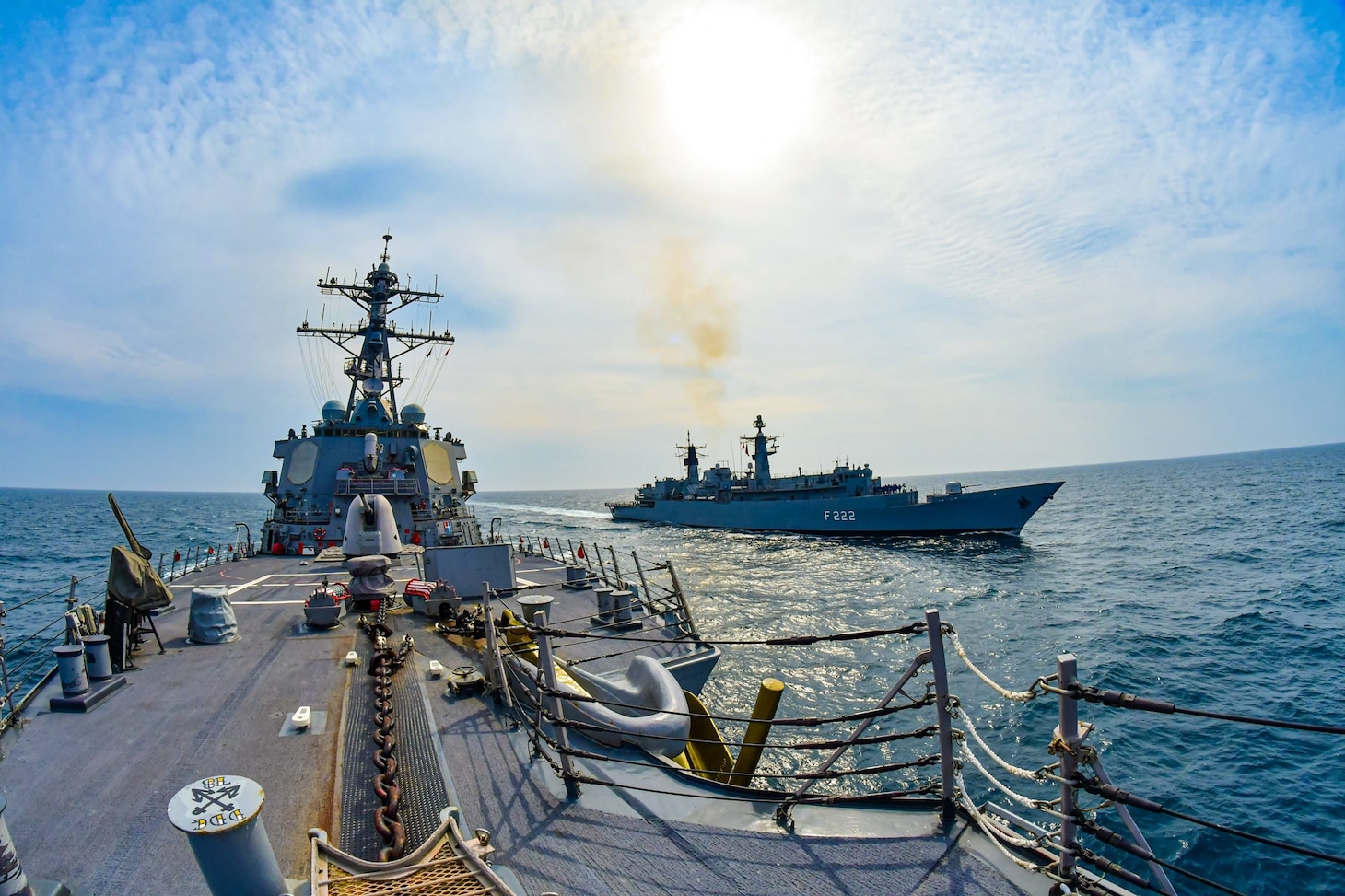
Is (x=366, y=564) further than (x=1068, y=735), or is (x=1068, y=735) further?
(x=366, y=564)

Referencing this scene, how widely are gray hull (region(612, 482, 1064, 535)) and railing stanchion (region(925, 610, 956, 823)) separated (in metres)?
42.6

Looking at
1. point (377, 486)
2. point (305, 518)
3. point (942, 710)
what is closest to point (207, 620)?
point (942, 710)

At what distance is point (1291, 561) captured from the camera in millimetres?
25891

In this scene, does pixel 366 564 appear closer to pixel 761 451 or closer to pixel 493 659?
pixel 493 659

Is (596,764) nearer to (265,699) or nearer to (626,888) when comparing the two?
(626,888)

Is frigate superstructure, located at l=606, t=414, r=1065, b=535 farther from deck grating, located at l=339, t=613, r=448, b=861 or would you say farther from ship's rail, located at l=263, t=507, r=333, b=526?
deck grating, located at l=339, t=613, r=448, b=861

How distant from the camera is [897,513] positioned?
44.8 m

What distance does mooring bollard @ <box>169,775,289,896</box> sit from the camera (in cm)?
287

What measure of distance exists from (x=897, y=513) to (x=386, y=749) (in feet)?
145

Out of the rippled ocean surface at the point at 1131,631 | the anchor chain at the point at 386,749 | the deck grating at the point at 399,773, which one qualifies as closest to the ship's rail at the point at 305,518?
the rippled ocean surface at the point at 1131,631

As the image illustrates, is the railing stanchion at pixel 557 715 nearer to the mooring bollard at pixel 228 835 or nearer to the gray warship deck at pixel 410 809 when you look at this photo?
the gray warship deck at pixel 410 809

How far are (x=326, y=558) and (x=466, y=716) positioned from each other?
8241mm

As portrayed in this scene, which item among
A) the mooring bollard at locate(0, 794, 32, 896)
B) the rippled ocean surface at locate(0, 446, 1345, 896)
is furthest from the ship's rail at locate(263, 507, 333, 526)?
the mooring bollard at locate(0, 794, 32, 896)

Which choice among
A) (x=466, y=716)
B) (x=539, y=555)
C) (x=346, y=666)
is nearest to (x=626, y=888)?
(x=466, y=716)
